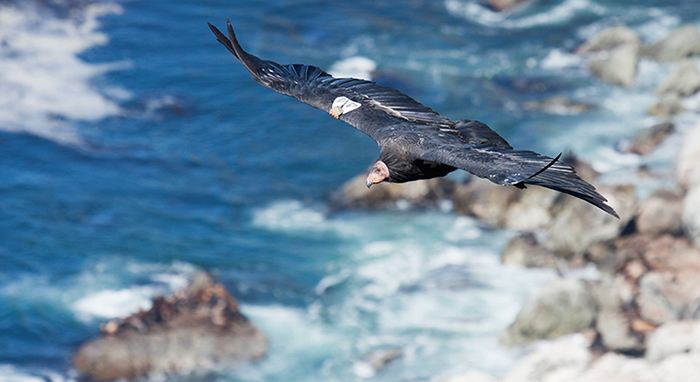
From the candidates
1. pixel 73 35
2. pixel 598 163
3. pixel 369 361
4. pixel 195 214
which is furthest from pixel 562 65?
pixel 73 35

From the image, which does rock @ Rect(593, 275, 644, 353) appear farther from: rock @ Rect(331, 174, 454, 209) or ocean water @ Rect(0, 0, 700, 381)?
rock @ Rect(331, 174, 454, 209)

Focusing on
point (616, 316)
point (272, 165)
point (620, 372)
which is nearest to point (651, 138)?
point (616, 316)

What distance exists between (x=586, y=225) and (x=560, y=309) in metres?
3.86

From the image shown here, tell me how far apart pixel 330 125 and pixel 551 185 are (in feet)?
75.1

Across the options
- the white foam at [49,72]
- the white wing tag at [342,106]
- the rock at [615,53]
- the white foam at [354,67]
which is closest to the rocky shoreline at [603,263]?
the rock at [615,53]

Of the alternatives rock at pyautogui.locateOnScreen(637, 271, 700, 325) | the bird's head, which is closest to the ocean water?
rock at pyautogui.locateOnScreen(637, 271, 700, 325)

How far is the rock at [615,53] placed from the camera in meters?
31.8

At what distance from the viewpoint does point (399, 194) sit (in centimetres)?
2517

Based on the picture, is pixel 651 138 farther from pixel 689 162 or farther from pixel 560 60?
pixel 560 60

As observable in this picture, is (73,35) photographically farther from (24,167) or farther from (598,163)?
(598,163)

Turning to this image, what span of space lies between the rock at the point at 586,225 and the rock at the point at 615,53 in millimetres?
11681

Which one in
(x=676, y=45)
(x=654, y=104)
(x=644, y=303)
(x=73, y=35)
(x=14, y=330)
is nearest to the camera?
(x=644, y=303)

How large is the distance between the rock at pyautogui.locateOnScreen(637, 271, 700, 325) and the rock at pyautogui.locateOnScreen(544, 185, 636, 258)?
6.99ft

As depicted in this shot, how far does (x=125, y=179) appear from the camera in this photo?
26.9 metres
